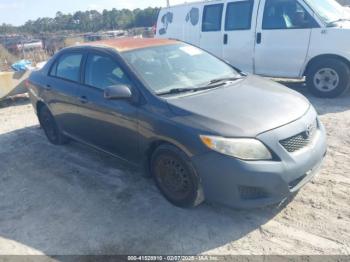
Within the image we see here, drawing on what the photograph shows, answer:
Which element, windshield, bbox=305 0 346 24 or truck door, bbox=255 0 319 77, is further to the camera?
truck door, bbox=255 0 319 77

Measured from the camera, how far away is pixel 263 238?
9.93 ft

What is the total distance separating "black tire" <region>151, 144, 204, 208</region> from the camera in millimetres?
3219

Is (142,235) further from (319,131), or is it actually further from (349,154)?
(349,154)

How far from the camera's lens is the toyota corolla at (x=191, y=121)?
2965mm

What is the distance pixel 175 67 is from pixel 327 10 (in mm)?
4421

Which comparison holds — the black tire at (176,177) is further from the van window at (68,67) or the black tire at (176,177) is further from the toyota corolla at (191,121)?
the van window at (68,67)

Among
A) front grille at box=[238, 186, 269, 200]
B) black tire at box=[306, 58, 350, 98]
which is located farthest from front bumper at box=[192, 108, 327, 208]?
black tire at box=[306, 58, 350, 98]

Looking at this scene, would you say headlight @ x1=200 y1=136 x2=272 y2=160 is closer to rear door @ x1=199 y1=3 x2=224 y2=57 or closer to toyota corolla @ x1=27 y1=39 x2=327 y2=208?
toyota corolla @ x1=27 y1=39 x2=327 y2=208

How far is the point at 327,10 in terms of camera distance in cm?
684

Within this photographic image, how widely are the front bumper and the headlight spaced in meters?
0.04

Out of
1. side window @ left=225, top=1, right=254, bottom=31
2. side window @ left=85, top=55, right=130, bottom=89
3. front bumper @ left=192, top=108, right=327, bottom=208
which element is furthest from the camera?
side window @ left=225, top=1, right=254, bottom=31

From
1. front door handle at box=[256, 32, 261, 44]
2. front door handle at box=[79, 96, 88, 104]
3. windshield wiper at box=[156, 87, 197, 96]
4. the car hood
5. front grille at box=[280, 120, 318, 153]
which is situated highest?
front door handle at box=[256, 32, 261, 44]

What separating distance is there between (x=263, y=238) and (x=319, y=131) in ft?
4.20

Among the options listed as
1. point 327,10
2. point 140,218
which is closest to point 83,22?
point 327,10
